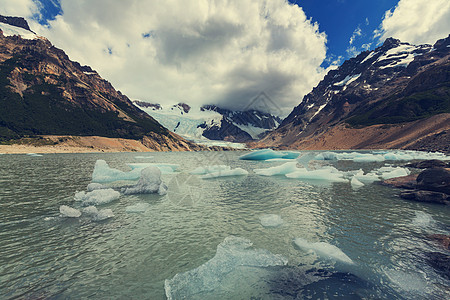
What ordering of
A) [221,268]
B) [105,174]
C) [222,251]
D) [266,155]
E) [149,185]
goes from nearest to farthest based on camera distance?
[221,268] → [222,251] → [149,185] → [105,174] → [266,155]

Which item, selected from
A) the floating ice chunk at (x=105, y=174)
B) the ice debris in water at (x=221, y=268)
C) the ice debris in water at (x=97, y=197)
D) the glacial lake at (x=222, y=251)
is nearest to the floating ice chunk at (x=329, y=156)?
the glacial lake at (x=222, y=251)

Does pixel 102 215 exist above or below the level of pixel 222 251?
below

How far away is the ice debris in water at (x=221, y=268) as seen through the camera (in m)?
6.43

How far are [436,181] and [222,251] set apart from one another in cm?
2146

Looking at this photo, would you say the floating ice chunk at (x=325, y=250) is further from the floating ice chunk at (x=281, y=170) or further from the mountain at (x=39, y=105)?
the mountain at (x=39, y=105)

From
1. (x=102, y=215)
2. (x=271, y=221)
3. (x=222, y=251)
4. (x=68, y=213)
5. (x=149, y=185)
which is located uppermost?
(x=271, y=221)

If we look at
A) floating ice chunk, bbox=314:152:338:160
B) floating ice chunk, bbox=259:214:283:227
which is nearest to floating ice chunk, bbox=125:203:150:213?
floating ice chunk, bbox=259:214:283:227

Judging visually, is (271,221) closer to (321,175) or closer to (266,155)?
(321,175)

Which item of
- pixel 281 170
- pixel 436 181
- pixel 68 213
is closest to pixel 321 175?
pixel 281 170

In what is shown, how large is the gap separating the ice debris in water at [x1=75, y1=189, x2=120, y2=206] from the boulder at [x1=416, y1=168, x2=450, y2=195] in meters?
28.2

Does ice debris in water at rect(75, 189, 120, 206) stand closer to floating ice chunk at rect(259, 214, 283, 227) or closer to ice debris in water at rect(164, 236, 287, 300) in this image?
ice debris in water at rect(164, 236, 287, 300)

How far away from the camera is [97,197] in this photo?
16109 millimetres

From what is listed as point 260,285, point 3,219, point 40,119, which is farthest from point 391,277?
point 40,119

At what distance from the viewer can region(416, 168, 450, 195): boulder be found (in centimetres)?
1724
